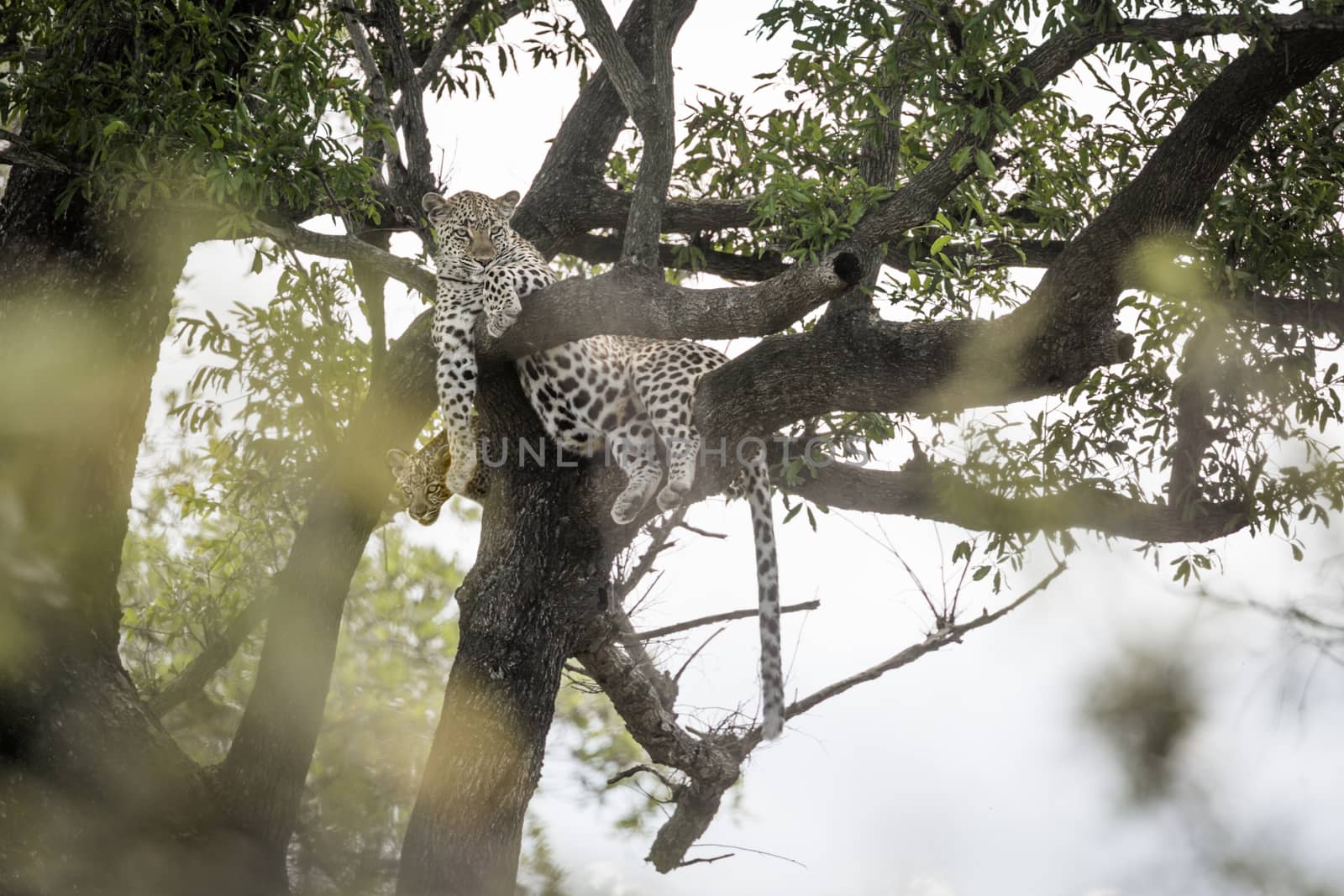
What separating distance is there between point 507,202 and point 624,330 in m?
1.94

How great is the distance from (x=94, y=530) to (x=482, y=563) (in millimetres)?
1820

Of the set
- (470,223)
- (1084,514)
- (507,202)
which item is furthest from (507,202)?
(1084,514)

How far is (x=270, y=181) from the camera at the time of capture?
5125mm

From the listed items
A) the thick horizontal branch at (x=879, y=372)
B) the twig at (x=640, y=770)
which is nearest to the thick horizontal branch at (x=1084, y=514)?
the thick horizontal branch at (x=879, y=372)

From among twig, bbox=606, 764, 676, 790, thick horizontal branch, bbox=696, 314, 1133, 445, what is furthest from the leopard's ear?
twig, bbox=606, 764, 676, 790

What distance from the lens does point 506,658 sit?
5.41 metres

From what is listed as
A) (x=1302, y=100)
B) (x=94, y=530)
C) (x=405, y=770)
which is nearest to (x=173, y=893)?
(x=94, y=530)

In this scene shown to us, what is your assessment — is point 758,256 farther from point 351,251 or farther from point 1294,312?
point 1294,312

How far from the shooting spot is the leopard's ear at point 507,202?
6.43 meters

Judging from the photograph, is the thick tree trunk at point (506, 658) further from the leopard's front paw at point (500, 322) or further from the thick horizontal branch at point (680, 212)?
the thick horizontal branch at point (680, 212)

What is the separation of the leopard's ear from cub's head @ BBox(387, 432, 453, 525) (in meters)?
1.20

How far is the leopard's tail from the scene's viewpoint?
4.95 metres

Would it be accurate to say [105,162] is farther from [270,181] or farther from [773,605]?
[773,605]

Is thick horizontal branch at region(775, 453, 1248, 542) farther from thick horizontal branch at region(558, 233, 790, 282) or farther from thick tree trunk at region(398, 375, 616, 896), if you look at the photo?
thick horizontal branch at region(558, 233, 790, 282)
